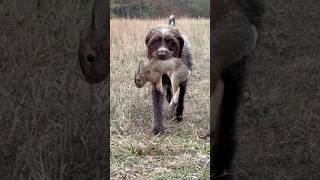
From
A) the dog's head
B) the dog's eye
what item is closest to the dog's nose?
the dog's head

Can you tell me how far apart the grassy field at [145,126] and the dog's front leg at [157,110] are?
0.09m

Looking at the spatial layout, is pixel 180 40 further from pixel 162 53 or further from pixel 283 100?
pixel 283 100

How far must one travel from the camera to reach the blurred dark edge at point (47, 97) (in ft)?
7.49

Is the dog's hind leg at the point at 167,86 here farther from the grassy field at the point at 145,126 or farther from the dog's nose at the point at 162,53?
the dog's nose at the point at 162,53

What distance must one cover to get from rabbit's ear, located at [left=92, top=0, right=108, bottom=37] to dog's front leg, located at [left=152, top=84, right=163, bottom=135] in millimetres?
3302

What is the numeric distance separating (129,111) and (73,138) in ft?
11.2

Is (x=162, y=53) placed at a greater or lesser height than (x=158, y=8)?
lesser

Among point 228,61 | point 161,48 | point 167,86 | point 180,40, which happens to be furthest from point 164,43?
point 228,61

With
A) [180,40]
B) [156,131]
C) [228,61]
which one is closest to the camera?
[228,61]

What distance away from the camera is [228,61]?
2.45m

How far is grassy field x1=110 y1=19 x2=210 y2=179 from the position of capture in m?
4.04

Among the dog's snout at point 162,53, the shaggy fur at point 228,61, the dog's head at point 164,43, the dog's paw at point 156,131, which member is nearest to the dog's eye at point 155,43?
the dog's head at point 164,43

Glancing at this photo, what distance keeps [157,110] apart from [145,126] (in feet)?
0.85

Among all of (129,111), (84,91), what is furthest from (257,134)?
(129,111)
